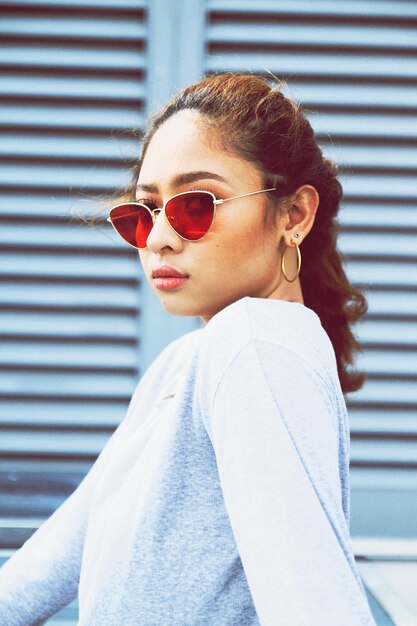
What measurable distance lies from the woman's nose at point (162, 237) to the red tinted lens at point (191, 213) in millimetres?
11

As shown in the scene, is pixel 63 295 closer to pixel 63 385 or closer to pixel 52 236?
pixel 52 236

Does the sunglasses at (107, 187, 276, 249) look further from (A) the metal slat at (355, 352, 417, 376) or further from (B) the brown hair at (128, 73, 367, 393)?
(A) the metal slat at (355, 352, 417, 376)

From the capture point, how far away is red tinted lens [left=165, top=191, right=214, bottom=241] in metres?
1.11

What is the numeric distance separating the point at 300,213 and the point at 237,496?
2.13ft

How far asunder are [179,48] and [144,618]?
226cm

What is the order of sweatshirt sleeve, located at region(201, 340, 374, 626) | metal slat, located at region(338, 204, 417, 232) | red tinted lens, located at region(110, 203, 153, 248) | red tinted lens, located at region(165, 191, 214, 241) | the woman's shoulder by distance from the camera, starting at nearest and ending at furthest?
sweatshirt sleeve, located at region(201, 340, 374, 626) → the woman's shoulder → red tinted lens, located at region(165, 191, 214, 241) → red tinted lens, located at region(110, 203, 153, 248) → metal slat, located at region(338, 204, 417, 232)

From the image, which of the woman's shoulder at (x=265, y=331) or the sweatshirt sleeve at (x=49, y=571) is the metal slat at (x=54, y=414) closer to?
the sweatshirt sleeve at (x=49, y=571)

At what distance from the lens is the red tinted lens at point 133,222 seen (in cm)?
124

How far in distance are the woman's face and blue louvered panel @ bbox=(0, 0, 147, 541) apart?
1514 mm

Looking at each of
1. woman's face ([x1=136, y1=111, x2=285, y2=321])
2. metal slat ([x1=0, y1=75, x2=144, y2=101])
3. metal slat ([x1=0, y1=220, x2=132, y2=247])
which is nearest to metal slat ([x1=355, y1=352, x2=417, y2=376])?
metal slat ([x1=0, y1=220, x2=132, y2=247])

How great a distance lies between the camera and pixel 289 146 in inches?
48.9

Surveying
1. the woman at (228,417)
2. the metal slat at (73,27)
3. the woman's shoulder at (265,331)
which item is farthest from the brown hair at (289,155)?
the metal slat at (73,27)

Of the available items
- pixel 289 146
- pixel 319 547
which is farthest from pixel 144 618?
pixel 289 146

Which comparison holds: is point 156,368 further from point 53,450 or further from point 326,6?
point 326,6
